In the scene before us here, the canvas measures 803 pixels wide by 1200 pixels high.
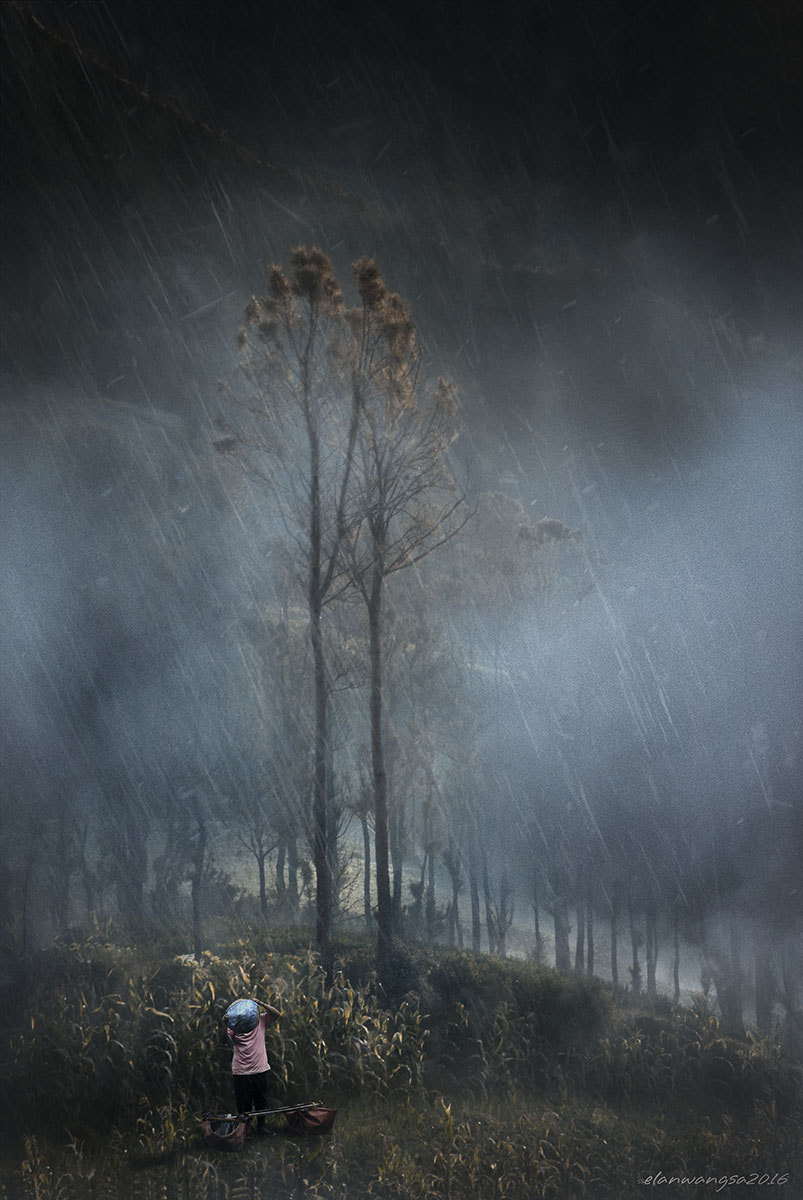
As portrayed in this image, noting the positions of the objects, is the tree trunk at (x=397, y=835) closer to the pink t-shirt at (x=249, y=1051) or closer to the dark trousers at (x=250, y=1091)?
the dark trousers at (x=250, y=1091)

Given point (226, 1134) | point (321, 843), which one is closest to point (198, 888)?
point (321, 843)

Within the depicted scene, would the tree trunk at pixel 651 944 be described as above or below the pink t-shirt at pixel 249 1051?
below

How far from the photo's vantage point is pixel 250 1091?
602cm

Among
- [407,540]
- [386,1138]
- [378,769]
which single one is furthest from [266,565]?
[386,1138]

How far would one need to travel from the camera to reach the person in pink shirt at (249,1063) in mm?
5883

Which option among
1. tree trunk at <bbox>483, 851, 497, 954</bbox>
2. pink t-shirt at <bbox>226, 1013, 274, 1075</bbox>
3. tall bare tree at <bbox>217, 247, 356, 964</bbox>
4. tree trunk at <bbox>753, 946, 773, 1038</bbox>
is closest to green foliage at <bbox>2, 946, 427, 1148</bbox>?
pink t-shirt at <bbox>226, 1013, 274, 1075</bbox>

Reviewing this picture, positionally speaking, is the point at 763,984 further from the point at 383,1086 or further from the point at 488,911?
the point at 383,1086

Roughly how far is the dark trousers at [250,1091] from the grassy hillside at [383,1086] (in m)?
0.36

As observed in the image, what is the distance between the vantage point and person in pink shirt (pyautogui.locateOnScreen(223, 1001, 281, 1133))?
232 inches

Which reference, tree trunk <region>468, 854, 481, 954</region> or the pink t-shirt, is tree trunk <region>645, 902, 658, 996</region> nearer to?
tree trunk <region>468, 854, 481, 954</region>

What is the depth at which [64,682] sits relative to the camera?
19.3 metres

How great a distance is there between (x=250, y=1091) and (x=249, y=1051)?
0.45 metres
